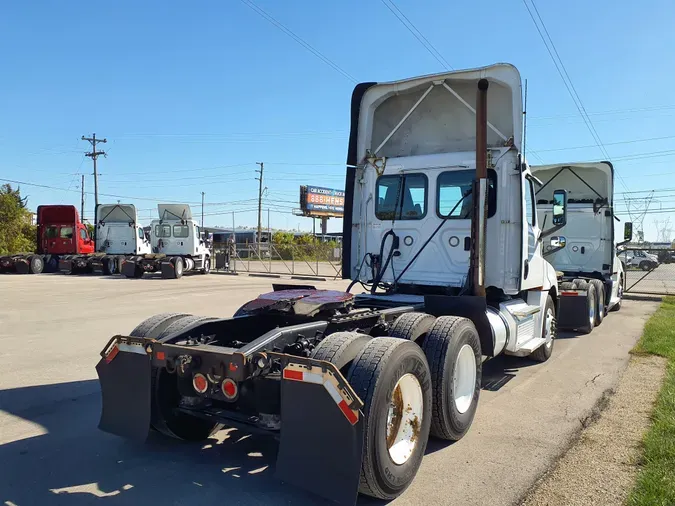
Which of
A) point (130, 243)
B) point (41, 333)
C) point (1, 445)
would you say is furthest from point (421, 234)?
point (130, 243)

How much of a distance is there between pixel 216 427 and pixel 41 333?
21.2 ft

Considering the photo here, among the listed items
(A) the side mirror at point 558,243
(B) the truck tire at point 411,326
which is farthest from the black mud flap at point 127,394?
(A) the side mirror at point 558,243

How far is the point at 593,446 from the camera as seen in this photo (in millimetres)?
4586

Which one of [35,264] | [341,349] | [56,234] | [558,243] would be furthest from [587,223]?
[56,234]

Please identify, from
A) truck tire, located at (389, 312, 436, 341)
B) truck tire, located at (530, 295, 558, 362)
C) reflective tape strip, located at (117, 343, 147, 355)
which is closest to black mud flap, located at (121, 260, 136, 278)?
truck tire, located at (530, 295, 558, 362)

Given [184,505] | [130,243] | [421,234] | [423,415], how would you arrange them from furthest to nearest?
[130,243], [421,234], [423,415], [184,505]

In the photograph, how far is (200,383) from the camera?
3.80m

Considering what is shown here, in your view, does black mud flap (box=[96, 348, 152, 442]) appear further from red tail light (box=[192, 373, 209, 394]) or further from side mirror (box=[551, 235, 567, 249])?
side mirror (box=[551, 235, 567, 249])

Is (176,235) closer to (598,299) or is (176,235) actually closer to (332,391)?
(598,299)

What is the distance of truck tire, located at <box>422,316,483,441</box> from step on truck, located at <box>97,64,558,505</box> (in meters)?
0.02

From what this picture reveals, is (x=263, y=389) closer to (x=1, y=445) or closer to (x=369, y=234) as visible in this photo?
(x=1, y=445)

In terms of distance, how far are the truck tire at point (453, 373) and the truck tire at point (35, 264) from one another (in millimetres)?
29014

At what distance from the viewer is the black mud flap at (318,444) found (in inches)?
124

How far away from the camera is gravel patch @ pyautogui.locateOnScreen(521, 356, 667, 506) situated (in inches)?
144
